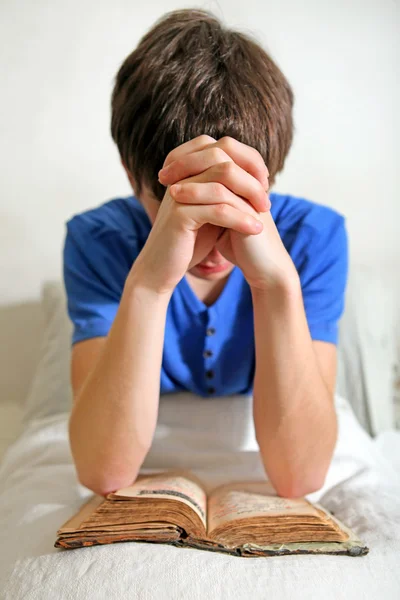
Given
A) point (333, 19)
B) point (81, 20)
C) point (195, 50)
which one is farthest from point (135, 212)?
point (333, 19)

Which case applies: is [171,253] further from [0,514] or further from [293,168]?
[293,168]

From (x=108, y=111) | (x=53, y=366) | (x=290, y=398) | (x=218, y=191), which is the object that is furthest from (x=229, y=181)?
(x=108, y=111)

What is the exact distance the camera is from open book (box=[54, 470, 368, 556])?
597 mm

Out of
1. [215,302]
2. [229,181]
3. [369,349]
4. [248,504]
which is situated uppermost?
Answer: [229,181]

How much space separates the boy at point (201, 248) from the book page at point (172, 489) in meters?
0.04

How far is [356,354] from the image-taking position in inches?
56.0

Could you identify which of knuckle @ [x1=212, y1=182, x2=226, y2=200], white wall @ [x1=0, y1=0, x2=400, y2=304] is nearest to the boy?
knuckle @ [x1=212, y1=182, x2=226, y2=200]

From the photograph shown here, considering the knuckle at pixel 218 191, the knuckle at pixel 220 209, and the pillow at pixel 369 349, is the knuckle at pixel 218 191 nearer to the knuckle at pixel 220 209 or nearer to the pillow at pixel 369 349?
the knuckle at pixel 220 209

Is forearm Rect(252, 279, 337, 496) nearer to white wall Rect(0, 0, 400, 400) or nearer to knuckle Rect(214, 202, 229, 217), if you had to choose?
knuckle Rect(214, 202, 229, 217)

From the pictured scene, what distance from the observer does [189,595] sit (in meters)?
0.53

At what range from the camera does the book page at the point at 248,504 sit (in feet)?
2.17

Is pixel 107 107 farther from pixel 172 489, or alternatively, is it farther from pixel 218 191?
pixel 172 489

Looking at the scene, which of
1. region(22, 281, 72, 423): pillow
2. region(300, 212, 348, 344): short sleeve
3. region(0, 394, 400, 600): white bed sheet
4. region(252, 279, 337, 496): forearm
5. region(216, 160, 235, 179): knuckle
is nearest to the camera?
region(0, 394, 400, 600): white bed sheet

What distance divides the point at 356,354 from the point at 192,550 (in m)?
0.92
